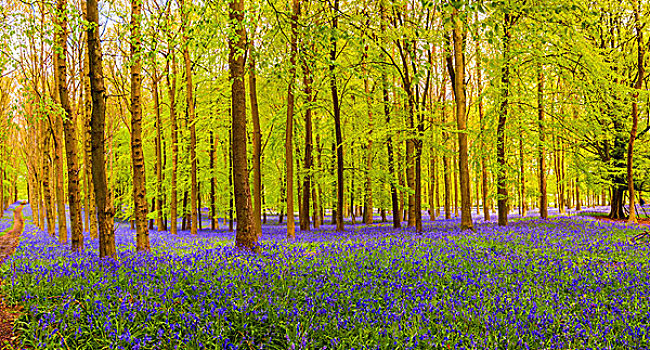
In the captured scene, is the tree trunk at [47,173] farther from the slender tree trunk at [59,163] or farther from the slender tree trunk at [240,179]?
the slender tree trunk at [240,179]

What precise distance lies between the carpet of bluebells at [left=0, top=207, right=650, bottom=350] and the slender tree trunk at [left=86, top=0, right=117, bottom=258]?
0.67m

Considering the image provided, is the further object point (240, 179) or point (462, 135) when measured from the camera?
point (462, 135)

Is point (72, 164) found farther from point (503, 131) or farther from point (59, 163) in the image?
point (503, 131)

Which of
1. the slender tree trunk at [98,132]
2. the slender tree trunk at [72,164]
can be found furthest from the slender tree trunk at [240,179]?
the slender tree trunk at [72,164]

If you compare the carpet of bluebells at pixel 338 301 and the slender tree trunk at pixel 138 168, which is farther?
the slender tree trunk at pixel 138 168

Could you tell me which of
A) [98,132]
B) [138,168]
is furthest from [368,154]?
[98,132]

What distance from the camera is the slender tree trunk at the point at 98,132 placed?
823cm

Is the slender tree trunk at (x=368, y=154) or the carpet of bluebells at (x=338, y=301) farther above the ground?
the slender tree trunk at (x=368, y=154)

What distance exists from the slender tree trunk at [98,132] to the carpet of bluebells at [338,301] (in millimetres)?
666

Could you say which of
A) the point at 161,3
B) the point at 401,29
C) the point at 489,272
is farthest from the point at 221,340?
the point at 161,3

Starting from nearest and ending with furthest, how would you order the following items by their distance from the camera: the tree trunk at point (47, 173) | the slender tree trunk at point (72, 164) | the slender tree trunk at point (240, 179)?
the slender tree trunk at point (240, 179) < the slender tree trunk at point (72, 164) < the tree trunk at point (47, 173)

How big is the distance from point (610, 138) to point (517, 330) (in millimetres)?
18831

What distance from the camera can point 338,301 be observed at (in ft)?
18.0

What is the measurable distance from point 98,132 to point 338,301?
6.32 metres
